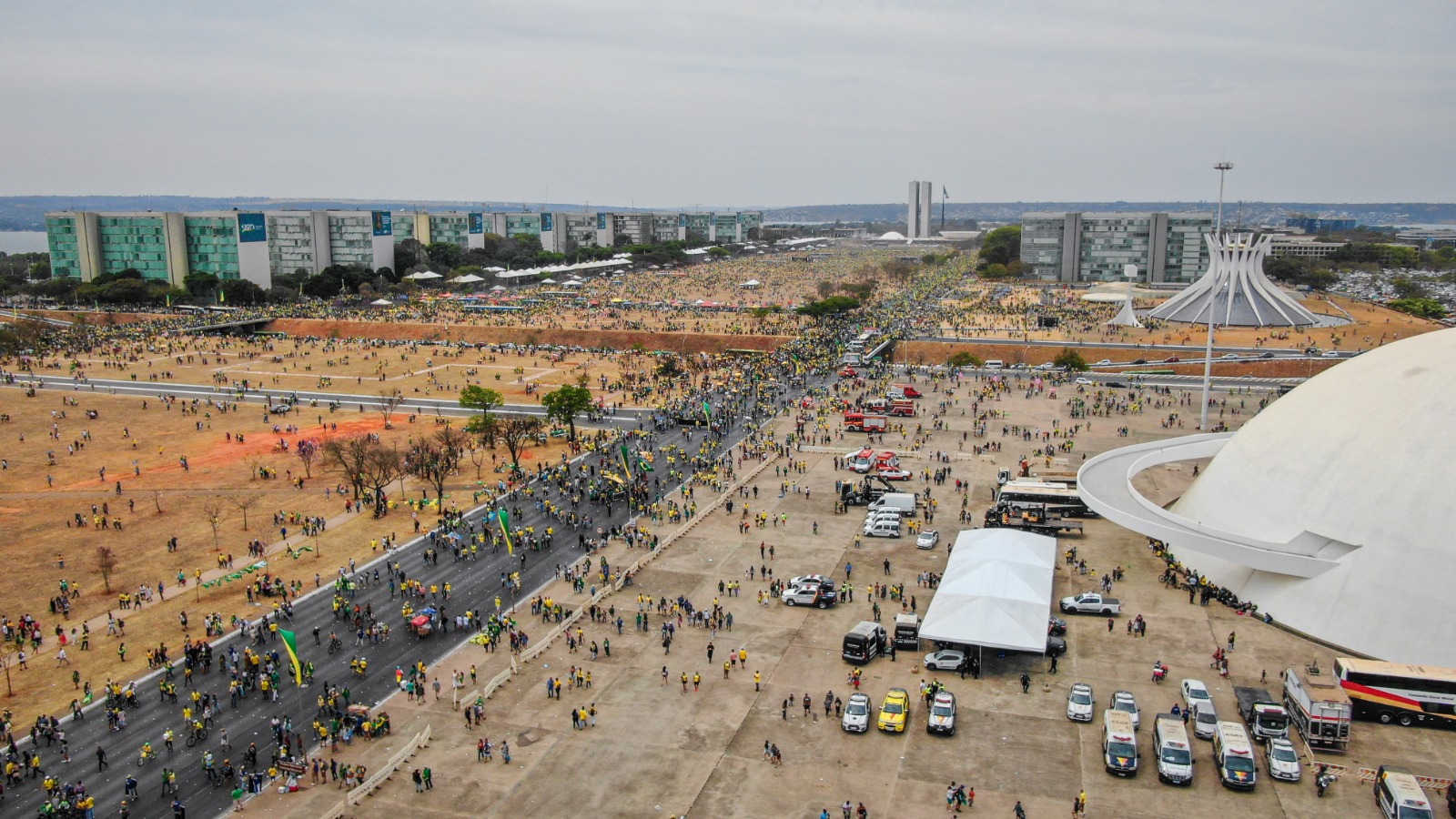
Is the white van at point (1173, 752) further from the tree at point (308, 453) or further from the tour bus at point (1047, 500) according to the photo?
the tree at point (308, 453)

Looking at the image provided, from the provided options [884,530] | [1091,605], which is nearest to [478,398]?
[884,530]

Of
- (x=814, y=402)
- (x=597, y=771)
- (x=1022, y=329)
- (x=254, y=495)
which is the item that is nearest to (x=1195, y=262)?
(x=1022, y=329)

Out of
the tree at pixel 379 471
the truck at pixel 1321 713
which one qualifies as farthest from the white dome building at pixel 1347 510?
the tree at pixel 379 471

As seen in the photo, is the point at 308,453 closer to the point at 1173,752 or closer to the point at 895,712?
the point at 895,712

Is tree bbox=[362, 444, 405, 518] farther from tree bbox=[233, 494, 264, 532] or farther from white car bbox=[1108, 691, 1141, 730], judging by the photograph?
white car bbox=[1108, 691, 1141, 730]

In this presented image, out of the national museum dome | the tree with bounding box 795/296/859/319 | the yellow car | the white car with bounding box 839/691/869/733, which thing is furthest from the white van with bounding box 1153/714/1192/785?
the tree with bounding box 795/296/859/319
